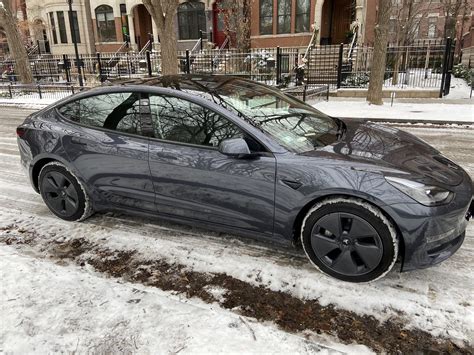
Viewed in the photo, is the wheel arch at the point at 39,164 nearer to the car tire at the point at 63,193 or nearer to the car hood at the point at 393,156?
the car tire at the point at 63,193

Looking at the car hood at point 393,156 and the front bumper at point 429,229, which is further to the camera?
the car hood at point 393,156

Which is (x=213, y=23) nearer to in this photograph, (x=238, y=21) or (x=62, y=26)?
(x=238, y=21)

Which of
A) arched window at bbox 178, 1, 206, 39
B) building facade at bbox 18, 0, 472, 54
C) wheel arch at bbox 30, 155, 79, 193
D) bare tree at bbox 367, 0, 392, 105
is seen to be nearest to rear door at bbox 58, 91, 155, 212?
wheel arch at bbox 30, 155, 79, 193

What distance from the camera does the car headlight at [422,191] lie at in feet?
8.79

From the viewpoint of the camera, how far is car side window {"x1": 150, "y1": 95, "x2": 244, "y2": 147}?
3.26 m

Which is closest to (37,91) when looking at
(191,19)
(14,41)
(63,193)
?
(14,41)

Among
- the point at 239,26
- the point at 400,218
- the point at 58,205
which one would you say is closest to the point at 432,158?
the point at 400,218

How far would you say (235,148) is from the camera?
3008 millimetres

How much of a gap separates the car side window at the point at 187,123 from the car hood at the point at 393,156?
75 cm

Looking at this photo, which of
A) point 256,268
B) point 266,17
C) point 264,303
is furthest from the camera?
point 266,17

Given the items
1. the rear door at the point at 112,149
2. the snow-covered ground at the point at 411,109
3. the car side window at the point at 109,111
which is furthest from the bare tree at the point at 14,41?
the rear door at the point at 112,149

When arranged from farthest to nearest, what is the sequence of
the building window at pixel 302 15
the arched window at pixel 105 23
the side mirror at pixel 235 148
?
the arched window at pixel 105 23 < the building window at pixel 302 15 < the side mirror at pixel 235 148

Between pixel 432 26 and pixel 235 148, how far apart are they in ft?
111

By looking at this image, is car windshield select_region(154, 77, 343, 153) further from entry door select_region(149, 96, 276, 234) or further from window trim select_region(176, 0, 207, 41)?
window trim select_region(176, 0, 207, 41)
